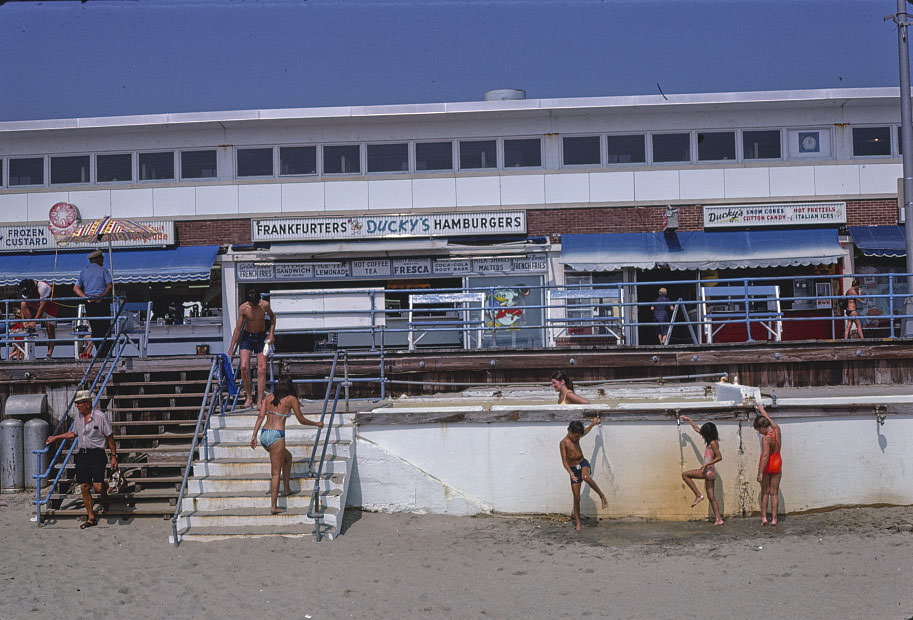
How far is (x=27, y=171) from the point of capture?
23375 mm

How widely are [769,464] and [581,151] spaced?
11.8 m

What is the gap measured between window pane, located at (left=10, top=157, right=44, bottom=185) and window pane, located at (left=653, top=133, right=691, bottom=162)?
1417 centimetres

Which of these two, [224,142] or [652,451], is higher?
[224,142]

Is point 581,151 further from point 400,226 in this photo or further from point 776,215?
point 776,215

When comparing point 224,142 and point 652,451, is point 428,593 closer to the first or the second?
point 652,451

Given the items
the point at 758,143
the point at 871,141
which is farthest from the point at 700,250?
the point at 871,141

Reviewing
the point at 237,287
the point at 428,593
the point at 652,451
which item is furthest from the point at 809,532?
the point at 237,287

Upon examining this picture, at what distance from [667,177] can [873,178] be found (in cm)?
455

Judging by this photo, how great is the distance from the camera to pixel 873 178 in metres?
22.4

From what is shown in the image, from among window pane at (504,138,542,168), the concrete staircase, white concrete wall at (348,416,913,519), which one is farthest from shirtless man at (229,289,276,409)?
window pane at (504,138,542,168)

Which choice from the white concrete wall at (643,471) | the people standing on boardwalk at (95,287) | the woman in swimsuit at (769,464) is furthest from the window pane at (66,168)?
the woman in swimsuit at (769,464)

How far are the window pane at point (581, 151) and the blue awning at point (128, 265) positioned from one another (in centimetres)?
821

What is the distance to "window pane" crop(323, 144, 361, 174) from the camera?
23.0 m

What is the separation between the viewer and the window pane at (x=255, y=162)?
2302 cm
